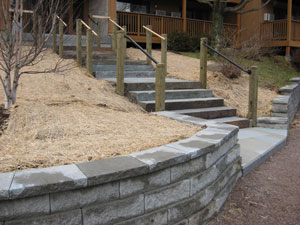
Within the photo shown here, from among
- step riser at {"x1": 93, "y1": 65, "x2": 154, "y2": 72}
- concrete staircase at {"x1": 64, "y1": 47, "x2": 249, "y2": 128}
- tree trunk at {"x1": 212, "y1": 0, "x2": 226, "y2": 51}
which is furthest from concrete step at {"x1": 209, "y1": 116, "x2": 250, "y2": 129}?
tree trunk at {"x1": 212, "y1": 0, "x2": 226, "y2": 51}

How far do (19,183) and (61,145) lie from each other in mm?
1172

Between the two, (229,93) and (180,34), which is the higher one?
(180,34)

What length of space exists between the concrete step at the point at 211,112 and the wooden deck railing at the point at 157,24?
9.08 meters

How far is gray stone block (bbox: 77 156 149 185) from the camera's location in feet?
7.61

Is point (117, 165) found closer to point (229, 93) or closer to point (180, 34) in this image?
point (229, 93)

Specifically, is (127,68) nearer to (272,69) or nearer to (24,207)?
(272,69)

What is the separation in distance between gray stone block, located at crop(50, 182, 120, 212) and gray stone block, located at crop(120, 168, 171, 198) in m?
0.07

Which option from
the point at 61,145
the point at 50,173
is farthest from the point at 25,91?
the point at 50,173

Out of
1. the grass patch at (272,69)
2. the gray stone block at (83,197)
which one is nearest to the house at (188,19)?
the grass patch at (272,69)

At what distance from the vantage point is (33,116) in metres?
4.41

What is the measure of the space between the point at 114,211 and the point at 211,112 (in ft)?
15.7

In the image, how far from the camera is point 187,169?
293 cm

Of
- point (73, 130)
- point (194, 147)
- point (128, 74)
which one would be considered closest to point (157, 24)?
point (128, 74)

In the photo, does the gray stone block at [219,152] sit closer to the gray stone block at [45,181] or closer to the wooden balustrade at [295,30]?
the gray stone block at [45,181]
